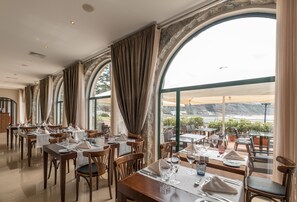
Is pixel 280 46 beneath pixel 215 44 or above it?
beneath

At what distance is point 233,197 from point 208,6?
3026 millimetres

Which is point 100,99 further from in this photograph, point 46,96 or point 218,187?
point 218,187

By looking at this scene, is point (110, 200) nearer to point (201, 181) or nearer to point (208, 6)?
point (201, 181)

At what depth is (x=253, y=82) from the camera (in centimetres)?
280

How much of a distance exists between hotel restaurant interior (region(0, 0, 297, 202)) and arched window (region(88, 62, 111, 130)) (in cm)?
99

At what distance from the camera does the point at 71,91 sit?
22.2ft

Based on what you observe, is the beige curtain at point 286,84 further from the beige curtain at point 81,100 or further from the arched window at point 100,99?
the beige curtain at point 81,100

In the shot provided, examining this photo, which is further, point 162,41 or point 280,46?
point 162,41

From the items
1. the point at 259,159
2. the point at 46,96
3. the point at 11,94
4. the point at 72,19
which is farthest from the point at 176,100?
the point at 11,94

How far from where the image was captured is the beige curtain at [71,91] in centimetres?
650

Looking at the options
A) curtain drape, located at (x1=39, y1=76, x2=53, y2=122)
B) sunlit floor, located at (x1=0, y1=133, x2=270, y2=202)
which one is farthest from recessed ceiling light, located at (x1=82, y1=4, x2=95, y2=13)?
curtain drape, located at (x1=39, y1=76, x2=53, y2=122)

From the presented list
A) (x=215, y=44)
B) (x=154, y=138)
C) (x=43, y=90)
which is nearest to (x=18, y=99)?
(x=43, y=90)

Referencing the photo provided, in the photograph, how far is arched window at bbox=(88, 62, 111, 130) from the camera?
577cm

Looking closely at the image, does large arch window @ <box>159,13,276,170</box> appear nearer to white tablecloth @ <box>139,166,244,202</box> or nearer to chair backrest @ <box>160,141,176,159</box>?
chair backrest @ <box>160,141,176,159</box>
